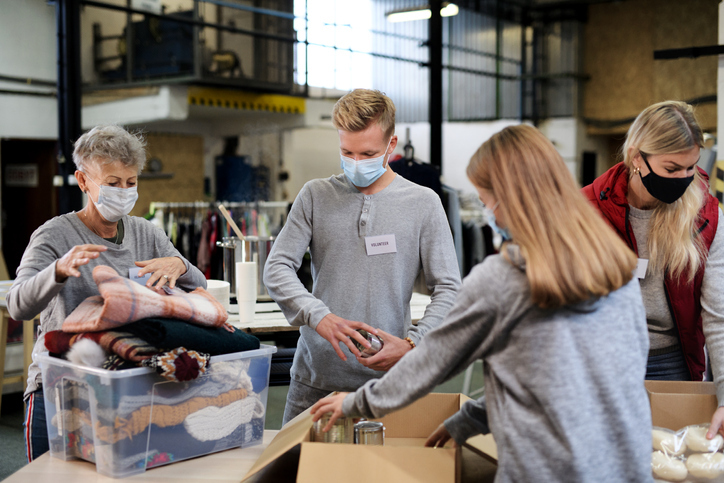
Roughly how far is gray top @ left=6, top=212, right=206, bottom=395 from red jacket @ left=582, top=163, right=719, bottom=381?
114 centimetres

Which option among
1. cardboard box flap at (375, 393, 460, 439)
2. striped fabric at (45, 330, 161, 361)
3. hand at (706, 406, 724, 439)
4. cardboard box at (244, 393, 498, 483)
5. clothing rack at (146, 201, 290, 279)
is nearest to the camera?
cardboard box at (244, 393, 498, 483)

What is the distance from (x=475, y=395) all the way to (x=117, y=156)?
372 cm

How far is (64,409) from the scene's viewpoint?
4.44 feet

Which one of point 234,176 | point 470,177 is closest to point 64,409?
point 470,177

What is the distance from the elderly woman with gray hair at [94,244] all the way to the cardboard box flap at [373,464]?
2.04 feet

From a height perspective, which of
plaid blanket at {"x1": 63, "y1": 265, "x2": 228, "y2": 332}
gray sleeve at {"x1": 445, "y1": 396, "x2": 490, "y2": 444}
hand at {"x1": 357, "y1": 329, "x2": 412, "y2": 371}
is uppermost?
plaid blanket at {"x1": 63, "y1": 265, "x2": 228, "y2": 332}

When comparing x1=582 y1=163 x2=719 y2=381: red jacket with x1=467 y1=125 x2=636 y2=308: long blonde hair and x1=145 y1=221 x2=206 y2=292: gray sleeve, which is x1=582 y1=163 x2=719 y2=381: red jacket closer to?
x1=467 y1=125 x2=636 y2=308: long blonde hair

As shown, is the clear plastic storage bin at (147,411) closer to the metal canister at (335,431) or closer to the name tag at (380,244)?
the metal canister at (335,431)

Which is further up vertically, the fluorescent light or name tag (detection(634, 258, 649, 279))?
the fluorescent light

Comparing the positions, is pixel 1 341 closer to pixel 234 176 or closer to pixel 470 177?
pixel 470 177

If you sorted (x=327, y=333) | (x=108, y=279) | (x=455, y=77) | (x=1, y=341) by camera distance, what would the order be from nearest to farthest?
(x=108, y=279), (x=327, y=333), (x=1, y=341), (x=455, y=77)

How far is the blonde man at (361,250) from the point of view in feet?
5.59

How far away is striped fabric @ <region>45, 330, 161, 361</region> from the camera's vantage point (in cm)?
125

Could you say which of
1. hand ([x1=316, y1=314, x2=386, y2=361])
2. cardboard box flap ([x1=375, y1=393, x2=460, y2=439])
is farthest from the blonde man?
cardboard box flap ([x1=375, y1=393, x2=460, y2=439])
